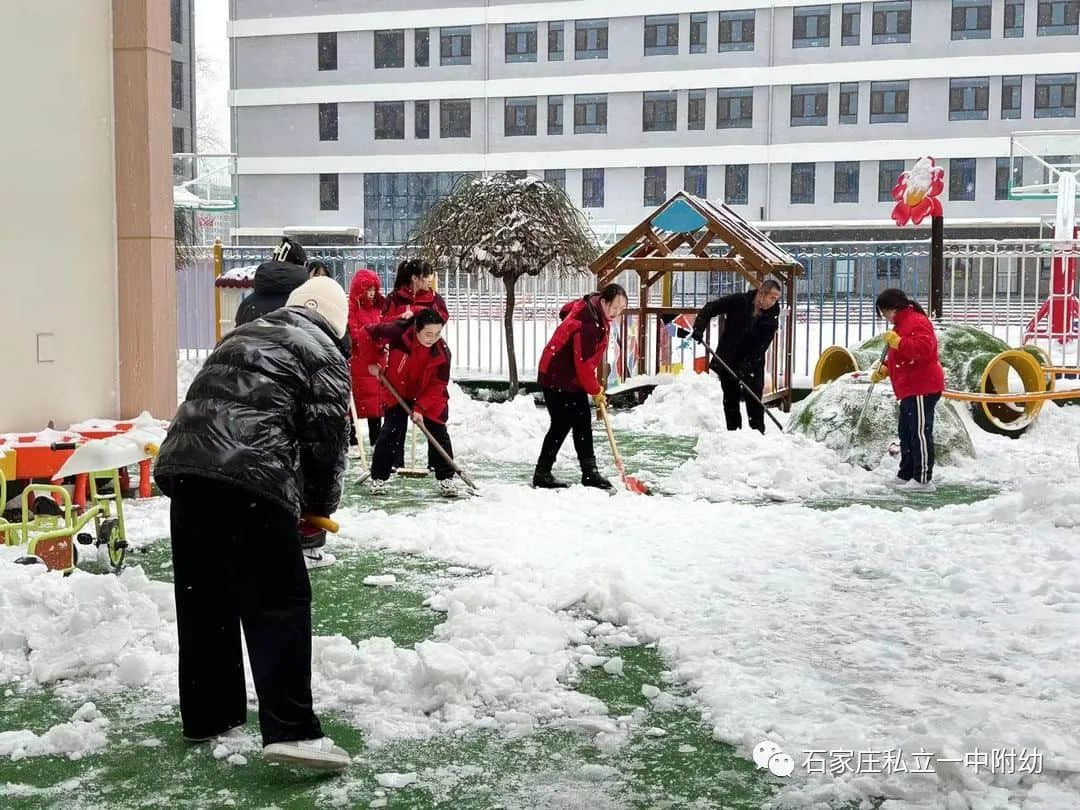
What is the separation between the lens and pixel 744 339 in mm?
11461

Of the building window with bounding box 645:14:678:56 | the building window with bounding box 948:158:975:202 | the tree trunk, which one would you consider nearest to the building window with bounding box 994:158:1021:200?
the building window with bounding box 948:158:975:202

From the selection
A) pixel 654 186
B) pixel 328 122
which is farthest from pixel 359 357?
pixel 328 122

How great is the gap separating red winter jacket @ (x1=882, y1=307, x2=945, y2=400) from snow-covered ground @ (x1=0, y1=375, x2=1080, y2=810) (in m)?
1.52

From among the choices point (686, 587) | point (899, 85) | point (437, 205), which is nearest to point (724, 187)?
point (899, 85)

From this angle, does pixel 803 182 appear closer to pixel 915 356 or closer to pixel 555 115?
pixel 555 115

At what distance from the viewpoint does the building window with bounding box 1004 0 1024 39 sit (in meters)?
38.4

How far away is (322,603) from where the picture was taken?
6043mm

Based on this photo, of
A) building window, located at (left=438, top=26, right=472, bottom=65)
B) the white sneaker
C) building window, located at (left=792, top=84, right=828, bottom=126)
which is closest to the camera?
the white sneaker

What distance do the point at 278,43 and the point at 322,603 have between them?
139 feet

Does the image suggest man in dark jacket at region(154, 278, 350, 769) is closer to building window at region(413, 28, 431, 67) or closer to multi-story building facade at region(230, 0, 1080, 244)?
multi-story building facade at region(230, 0, 1080, 244)

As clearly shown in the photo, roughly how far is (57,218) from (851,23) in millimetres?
35658

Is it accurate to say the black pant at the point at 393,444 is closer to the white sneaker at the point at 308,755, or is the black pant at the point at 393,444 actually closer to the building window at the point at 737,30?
the white sneaker at the point at 308,755

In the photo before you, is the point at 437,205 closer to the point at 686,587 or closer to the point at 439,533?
the point at 439,533

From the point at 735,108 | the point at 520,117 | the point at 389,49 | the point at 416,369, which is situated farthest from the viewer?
the point at 389,49
